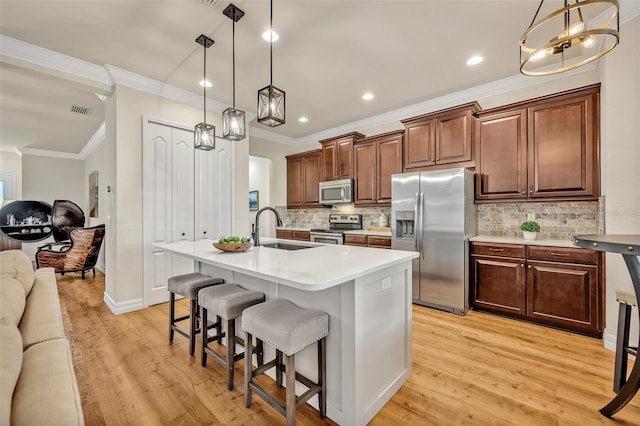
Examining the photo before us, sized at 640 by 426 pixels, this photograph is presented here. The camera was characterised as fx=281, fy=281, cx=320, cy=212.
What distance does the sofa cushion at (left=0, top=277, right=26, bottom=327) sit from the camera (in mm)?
1124

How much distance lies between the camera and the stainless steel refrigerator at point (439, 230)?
10.7ft

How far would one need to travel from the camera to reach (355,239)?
14.1ft

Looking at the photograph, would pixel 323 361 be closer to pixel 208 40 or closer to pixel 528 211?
pixel 208 40

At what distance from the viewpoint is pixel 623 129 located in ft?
7.59

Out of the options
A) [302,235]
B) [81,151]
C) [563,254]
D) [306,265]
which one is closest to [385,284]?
[306,265]

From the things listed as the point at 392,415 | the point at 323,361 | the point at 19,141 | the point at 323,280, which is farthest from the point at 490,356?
the point at 19,141

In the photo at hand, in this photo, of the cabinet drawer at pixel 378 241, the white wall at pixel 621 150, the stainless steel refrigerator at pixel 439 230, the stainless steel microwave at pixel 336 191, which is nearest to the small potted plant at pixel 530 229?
the stainless steel refrigerator at pixel 439 230

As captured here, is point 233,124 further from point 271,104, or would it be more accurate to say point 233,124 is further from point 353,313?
point 353,313

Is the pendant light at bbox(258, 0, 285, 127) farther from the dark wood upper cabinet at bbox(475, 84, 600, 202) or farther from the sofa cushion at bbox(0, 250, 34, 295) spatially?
the dark wood upper cabinet at bbox(475, 84, 600, 202)

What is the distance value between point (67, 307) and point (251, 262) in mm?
3363

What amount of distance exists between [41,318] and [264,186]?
18.2ft

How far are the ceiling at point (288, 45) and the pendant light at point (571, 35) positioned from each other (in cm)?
19

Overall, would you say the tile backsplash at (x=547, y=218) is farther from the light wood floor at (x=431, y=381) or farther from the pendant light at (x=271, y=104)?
the pendant light at (x=271, y=104)

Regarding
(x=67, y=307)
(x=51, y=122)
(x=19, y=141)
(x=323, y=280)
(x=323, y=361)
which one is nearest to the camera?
(x=323, y=280)
